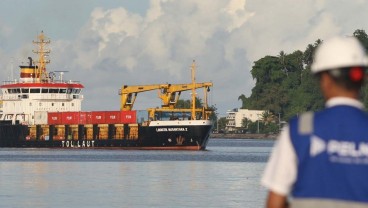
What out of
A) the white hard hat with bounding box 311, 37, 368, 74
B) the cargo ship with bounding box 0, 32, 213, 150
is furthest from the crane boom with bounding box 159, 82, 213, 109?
the white hard hat with bounding box 311, 37, 368, 74

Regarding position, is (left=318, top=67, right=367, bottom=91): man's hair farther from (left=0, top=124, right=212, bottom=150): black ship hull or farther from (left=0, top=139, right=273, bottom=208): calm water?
(left=0, top=124, right=212, bottom=150): black ship hull

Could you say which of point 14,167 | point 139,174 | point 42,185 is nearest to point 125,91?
point 14,167

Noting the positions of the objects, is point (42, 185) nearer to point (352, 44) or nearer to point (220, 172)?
point (220, 172)

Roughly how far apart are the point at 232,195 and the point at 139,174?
63.4 feet

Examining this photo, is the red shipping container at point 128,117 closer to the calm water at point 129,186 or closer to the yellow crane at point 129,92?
the yellow crane at point 129,92

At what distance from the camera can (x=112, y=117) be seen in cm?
10494

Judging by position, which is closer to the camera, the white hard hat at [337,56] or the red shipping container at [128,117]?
the white hard hat at [337,56]

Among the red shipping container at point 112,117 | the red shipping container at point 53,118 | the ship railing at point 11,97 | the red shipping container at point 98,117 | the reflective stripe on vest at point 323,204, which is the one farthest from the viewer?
the ship railing at point 11,97

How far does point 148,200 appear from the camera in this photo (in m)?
37.4

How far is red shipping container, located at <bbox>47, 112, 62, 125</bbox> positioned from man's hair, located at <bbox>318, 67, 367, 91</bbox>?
102267 millimetres

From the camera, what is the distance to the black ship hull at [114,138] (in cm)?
9756

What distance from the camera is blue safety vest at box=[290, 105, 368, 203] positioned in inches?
227

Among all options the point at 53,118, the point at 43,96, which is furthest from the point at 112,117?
the point at 43,96

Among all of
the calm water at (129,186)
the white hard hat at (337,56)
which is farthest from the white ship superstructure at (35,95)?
the white hard hat at (337,56)
